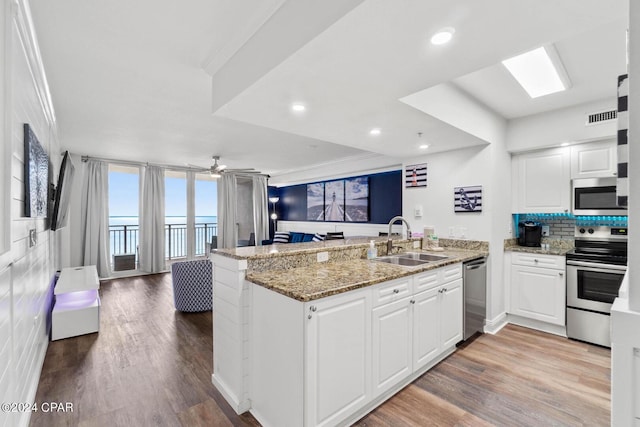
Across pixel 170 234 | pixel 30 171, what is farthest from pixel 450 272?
pixel 170 234

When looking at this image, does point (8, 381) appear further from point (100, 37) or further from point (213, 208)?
Result: point (213, 208)

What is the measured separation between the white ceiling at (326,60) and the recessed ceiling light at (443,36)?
0.11 ft

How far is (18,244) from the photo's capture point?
164 centimetres

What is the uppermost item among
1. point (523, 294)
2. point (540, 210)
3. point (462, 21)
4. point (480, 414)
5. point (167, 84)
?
point (167, 84)

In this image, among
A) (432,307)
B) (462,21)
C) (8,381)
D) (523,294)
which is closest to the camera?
(462,21)

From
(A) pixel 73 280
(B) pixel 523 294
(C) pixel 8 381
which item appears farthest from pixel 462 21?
(A) pixel 73 280

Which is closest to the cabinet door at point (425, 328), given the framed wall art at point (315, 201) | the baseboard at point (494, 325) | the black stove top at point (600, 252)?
the baseboard at point (494, 325)

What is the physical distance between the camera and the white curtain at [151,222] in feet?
21.0

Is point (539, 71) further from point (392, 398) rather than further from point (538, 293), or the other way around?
point (392, 398)

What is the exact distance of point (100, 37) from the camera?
6.33ft

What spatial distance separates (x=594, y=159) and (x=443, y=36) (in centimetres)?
287

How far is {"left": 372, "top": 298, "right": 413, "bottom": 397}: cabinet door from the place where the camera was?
77.2 inches

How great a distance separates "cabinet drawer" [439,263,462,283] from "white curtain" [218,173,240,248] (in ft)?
19.4

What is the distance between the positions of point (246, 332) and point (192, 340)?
1.48 meters
